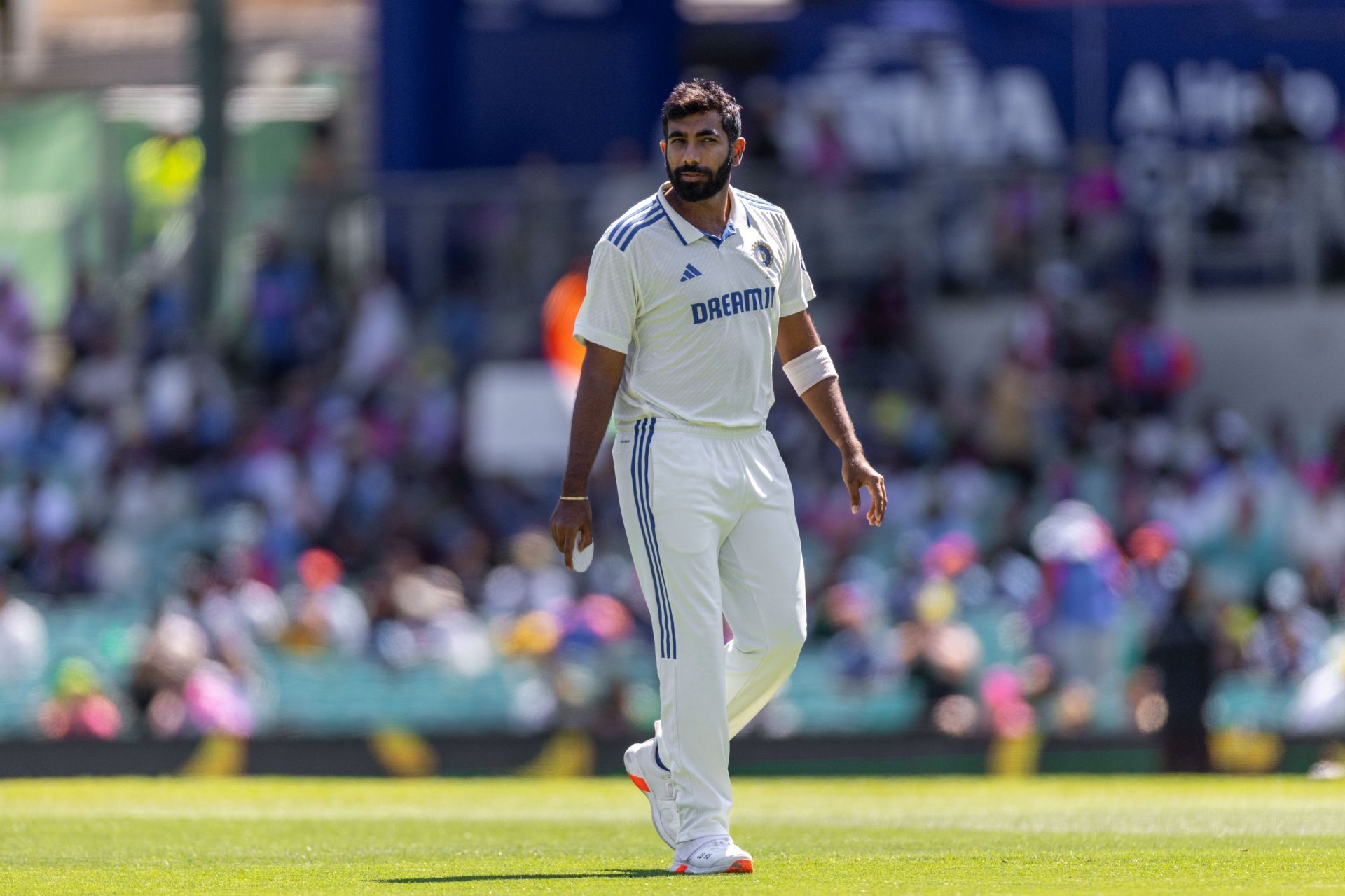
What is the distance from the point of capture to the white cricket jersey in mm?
5980

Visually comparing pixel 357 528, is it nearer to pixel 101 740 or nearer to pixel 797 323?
pixel 101 740

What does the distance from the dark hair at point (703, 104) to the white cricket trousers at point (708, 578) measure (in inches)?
31.5

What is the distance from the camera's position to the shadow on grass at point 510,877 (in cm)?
584

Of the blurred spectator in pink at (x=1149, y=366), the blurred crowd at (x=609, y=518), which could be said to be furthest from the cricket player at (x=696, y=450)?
the blurred spectator in pink at (x=1149, y=366)

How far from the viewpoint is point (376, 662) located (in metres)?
14.1

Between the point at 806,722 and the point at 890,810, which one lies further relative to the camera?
the point at 806,722

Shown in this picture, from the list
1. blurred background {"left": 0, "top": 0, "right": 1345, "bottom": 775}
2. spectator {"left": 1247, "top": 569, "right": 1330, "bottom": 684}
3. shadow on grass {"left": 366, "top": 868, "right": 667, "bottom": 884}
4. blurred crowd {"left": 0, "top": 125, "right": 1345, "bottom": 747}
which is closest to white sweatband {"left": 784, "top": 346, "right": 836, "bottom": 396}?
shadow on grass {"left": 366, "top": 868, "right": 667, "bottom": 884}

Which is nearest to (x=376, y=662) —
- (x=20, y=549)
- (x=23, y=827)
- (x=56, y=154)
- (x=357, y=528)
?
(x=357, y=528)

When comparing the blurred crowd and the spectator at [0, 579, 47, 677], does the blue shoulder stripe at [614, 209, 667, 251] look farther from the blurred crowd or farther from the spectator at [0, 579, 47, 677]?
the spectator at [0, 579, 47, 677]

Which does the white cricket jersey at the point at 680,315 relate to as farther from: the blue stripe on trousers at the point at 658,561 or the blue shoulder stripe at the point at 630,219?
the blue stripe on trousers at the point at 658,561

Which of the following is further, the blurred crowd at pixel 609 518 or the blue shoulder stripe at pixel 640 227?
the blurred crowd at pixel 609 518

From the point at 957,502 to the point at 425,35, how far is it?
7488 mm

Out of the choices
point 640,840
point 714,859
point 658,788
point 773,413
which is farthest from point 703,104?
point 773,413

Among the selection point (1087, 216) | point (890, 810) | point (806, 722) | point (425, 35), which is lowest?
point (806, 722)
